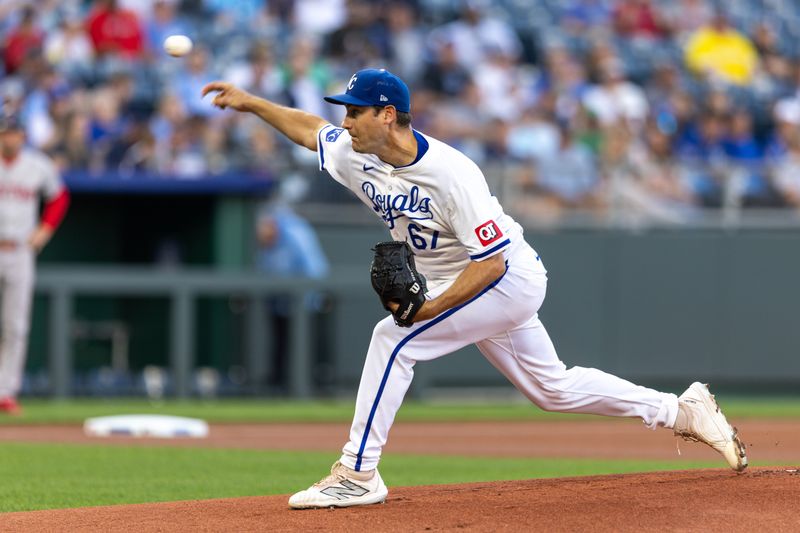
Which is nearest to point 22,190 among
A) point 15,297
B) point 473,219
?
point 15,297

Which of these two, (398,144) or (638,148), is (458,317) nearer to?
(398,144)

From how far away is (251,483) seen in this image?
6867 millimetres

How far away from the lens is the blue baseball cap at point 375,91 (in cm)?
521

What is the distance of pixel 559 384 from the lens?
5.66m

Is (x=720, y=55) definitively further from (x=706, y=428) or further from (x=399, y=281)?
(x=399, y=281)

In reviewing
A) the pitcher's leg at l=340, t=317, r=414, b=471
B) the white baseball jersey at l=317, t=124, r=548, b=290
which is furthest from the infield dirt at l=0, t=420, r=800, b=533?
the white baseball jersey at l=317, t=124, r=548, b=290

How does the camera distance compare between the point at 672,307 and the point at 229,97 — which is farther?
the point at 672,307

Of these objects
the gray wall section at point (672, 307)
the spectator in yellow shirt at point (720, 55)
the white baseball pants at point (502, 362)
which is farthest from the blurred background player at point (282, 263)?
the white baseball pants at point (502, 362)

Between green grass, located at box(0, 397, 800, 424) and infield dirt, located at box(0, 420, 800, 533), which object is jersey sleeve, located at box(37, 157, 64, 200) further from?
infield dirt, located at box(0, 420, 800, 533)

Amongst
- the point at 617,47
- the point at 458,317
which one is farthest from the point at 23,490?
the point at 617,47

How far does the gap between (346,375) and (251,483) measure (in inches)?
268

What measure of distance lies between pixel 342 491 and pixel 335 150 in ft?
4.50

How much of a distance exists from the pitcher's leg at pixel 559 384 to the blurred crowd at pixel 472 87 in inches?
303

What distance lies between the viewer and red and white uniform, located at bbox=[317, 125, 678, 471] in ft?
17.2
